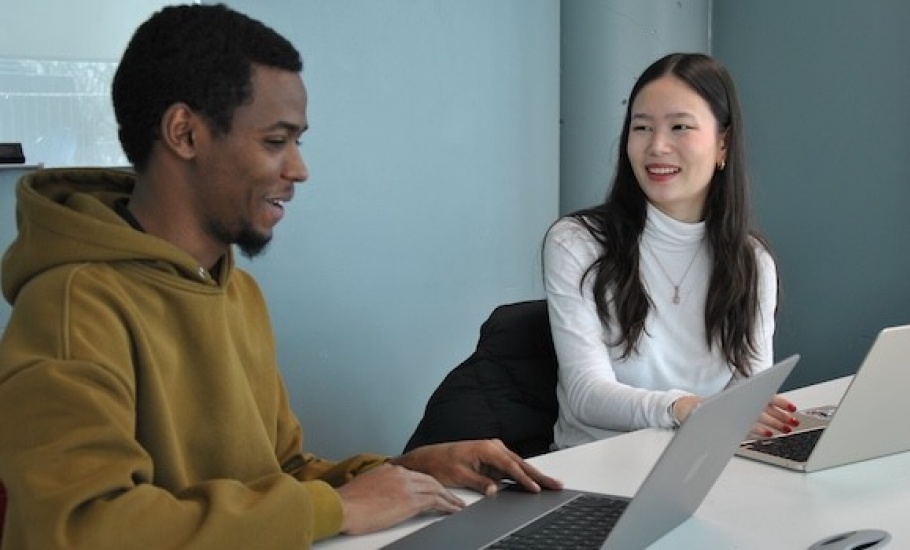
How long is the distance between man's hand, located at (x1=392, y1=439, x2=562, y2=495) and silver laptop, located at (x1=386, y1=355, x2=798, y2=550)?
0.06 feet

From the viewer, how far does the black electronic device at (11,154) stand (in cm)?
205

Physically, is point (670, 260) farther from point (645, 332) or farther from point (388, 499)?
point (388, 499)

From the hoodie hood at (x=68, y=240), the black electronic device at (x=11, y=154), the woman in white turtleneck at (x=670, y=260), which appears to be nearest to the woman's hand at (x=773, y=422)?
the woman in white turtleneck at (x=670, y=260)

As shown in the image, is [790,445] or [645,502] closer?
[645,502]

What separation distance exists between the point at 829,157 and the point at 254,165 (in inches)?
92.8

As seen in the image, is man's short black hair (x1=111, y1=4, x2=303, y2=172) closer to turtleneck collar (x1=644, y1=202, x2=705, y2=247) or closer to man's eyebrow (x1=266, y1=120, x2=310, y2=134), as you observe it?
man's eyebrow (x1=266, y1=120, x2=310, y2=134)

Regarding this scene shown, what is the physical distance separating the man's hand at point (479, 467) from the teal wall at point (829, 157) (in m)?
2.06

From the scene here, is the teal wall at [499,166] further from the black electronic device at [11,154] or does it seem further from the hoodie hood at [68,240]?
the hoodie hood at [68,240]

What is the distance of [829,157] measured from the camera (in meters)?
3.14

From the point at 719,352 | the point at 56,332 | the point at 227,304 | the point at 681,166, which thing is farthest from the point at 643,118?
the point at 56,332

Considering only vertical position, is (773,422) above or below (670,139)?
below

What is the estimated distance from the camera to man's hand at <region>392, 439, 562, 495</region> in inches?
50.6

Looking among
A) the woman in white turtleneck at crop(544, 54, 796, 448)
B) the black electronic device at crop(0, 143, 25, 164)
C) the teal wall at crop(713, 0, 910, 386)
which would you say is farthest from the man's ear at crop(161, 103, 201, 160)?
the teal wall at crop(713, 0, 910, 386)

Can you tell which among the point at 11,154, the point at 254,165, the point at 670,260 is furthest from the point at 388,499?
the point at 11,154
